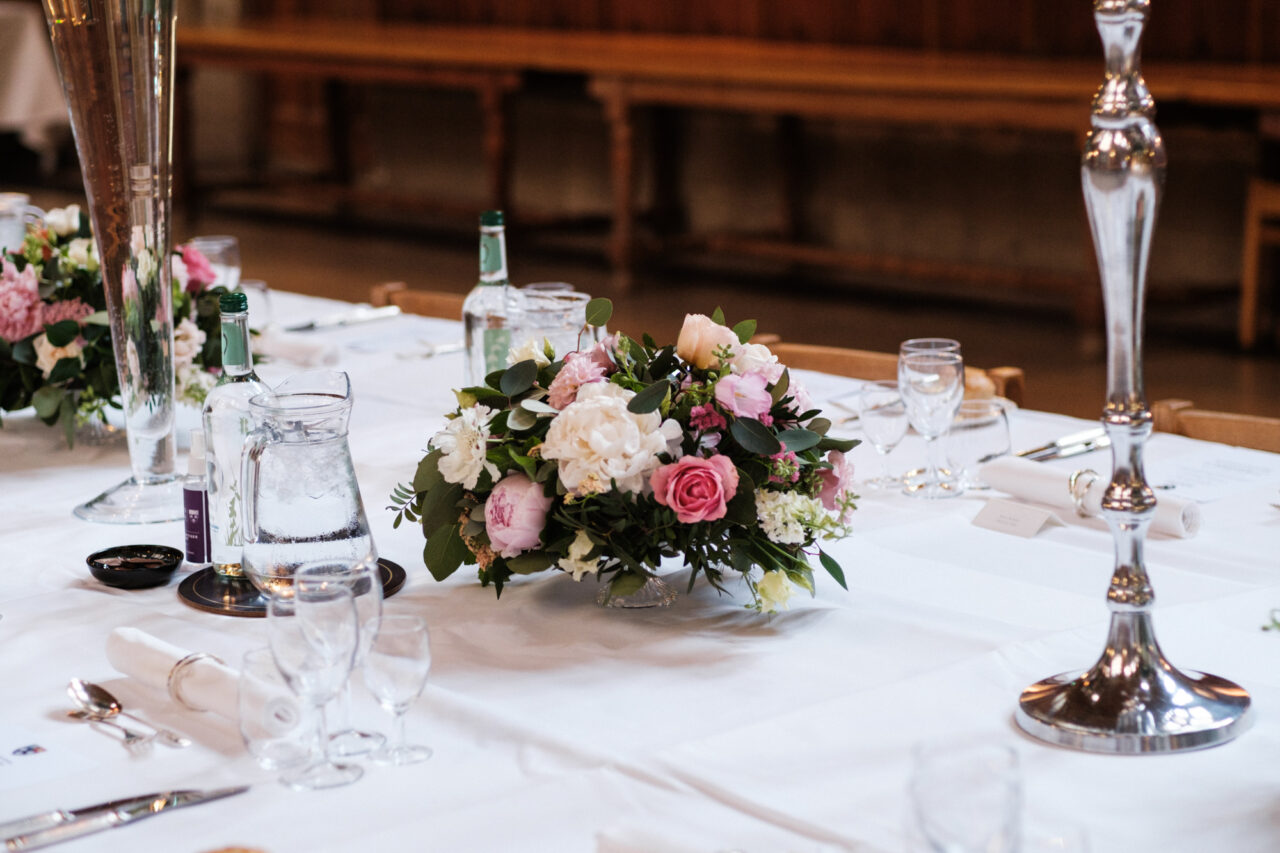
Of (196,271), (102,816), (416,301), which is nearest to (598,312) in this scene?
(102,816)

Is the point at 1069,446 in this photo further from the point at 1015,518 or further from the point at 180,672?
the point at 180,672

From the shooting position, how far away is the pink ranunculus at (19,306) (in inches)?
79.0

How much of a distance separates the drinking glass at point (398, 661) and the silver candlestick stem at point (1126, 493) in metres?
0.43

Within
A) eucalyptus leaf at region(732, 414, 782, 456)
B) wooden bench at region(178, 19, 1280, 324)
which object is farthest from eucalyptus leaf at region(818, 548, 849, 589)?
wooden bench at region(178, 19, 1280, 324)

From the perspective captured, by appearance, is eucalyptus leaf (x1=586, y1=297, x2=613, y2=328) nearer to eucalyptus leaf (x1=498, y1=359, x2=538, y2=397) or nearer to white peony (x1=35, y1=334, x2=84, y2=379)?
eucalyptus leaf (x1=498, y1=359, x2=538, y2=397)

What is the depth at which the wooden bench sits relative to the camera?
4980mm

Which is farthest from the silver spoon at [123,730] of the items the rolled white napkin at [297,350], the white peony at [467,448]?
the rolled white napkin at [297,350]

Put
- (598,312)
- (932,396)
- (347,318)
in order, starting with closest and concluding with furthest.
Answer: (598,312) → (932,396) → (347,318)

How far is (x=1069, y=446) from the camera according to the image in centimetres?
193

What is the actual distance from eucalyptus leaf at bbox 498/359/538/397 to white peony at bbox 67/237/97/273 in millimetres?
872

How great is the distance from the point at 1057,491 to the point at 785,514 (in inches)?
18.6

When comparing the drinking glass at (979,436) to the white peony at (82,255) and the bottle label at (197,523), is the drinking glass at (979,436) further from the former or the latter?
the white peony at (82,255)

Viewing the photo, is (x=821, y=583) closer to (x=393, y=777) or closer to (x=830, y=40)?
(x=393, y=777)

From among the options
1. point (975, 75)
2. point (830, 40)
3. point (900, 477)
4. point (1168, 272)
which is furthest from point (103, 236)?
point (830, 40)
